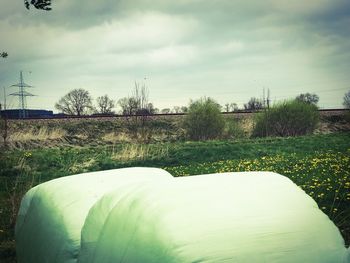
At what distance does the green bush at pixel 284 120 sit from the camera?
3006 centimetres

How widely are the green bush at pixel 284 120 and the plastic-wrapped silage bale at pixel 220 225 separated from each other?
95.0 feet

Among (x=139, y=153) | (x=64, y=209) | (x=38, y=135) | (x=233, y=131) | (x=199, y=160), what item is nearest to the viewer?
(x=64, y=209)

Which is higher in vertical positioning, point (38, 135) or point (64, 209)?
point (64, 209)

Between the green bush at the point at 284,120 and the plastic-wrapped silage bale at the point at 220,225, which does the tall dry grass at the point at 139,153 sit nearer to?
the green bush at the point at 284,120

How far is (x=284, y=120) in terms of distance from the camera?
3019cm

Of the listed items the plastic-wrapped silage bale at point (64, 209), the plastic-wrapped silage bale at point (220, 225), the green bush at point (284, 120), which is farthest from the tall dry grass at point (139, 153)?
the plastic-wrapped silage bale at point (220, 225)

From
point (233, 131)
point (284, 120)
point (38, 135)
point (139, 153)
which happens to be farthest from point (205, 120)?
point (38, 135)

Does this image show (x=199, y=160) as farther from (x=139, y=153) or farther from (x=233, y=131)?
(x=233, y=131)

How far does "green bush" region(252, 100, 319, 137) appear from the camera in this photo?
98.6ft

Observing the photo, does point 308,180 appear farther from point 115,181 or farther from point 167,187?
point 167,187

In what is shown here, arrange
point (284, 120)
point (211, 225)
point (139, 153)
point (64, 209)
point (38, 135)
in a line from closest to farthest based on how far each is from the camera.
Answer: point (211, 225)
point (64, 209)
point (139, 153)
point (38, 135)
point (284, 120)

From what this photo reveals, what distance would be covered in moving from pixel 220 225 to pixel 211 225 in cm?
4

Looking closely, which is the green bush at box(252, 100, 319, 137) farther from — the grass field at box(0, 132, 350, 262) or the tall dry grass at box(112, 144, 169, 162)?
the tall dry grass at box(112, 144, 169, 162)

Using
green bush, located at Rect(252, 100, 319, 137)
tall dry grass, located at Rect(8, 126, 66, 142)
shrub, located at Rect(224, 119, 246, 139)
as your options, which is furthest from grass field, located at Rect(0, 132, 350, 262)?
tall dry grass, located at Rect(8, 126, 66, 142)
